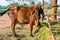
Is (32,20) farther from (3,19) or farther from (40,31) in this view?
(3,19)

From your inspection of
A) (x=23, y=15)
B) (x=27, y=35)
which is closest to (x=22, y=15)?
(x=23, y=15)

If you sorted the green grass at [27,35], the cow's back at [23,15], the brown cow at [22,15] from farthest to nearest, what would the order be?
the cow's back at [23,15] < the brown cow at [22,15] < the green grass at [27,35]

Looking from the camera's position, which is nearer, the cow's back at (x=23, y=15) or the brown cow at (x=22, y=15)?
the brown cow at (x=22, y=15)

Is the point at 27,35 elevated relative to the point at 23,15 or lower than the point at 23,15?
lower

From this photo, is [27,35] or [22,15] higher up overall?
[22,15]

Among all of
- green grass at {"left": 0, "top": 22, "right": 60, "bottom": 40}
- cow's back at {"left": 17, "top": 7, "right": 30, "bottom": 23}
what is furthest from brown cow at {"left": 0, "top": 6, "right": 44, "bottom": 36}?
green grass at {"left": 0, "top": 22, "right": 60, "bottom": 40}

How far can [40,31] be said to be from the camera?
32.7ft

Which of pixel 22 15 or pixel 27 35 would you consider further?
pixel 22 15

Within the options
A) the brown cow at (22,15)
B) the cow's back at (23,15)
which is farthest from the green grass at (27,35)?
the cow's back at (23,15)

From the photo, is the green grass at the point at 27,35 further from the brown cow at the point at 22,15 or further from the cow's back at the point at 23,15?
the cow's back at the point at 23,15

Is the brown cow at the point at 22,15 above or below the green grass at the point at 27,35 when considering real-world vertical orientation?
above

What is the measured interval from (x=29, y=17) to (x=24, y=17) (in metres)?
0.22

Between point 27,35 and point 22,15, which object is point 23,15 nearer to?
point 22,15

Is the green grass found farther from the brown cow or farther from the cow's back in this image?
the cow's back
